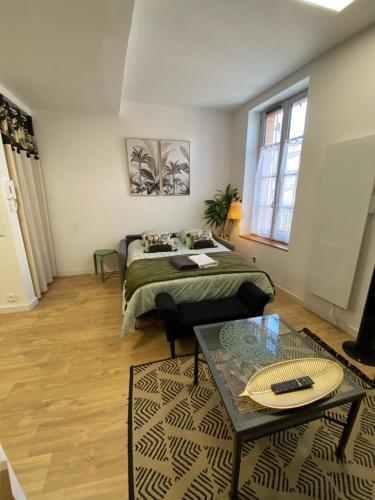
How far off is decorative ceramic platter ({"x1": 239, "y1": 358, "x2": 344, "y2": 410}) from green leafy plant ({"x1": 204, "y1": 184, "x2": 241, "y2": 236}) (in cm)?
298

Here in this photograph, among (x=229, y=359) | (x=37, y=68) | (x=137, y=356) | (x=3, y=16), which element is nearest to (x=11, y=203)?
(x=37, y=68)

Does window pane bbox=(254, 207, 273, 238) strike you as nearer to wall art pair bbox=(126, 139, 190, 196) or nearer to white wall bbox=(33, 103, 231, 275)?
white wall bbox=(33, 103, 231, 275)

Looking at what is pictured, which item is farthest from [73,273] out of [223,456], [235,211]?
[223,456]

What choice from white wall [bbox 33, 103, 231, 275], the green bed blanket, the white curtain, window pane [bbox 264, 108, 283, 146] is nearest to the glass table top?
the green bed blanket

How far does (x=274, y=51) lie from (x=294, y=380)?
2.83 metres

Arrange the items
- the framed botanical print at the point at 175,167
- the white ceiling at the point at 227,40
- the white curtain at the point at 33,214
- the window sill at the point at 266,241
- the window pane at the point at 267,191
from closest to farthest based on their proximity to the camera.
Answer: the white ceiling at the point at 227,40
the white curtain at the point at 33,214
the window sill at the point at 266,241
the window pane at the point at 267,191
the framed botanical print at the point at 175,167

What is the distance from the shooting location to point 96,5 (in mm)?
1371

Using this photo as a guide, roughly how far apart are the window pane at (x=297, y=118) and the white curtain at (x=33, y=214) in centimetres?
348

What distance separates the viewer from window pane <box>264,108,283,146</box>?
3197 millimetres

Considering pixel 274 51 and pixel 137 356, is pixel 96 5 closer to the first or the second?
pixel 274 51

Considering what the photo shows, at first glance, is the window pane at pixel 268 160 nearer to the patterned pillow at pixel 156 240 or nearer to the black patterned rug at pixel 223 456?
the patterned pillow at pixel 156 240

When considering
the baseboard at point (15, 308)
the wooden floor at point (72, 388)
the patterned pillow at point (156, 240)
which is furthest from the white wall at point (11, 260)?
the patterned pillow at point (156, 240)

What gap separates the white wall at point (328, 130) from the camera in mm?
1938

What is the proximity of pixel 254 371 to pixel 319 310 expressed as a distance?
5.59ft
